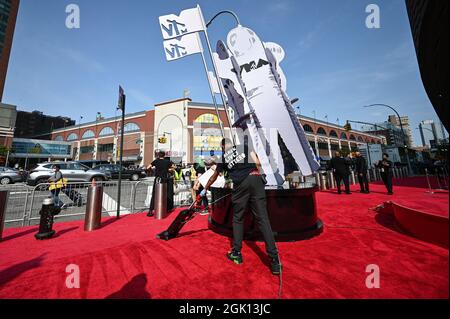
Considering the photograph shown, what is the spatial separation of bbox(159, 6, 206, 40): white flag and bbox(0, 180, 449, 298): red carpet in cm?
568

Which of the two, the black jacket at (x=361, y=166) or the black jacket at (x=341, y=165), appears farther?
the black jacket at (x=361, y=166)

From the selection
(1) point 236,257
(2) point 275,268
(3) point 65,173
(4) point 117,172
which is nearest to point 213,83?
(1) point 236,257

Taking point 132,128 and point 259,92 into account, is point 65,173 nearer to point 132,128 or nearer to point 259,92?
point 259,92

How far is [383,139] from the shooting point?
7162 cm

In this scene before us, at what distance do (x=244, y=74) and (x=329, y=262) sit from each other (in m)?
5.67

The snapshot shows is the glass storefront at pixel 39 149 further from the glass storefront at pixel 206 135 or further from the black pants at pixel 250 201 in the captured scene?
the black pants at pixel 250 201

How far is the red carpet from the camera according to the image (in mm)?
1928

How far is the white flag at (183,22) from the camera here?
584cm

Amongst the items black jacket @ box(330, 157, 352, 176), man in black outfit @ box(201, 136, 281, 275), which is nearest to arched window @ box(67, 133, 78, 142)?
black jacket @ box(330, 157, 352, 176)

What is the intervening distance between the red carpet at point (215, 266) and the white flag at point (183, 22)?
18.6 feet

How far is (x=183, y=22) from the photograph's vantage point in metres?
5.92

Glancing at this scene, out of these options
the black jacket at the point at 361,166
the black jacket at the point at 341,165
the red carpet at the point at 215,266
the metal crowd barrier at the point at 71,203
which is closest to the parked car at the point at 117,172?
the metal crowd barrier at the point at 71,203

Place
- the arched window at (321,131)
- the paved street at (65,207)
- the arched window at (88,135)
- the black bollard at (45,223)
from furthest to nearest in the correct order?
the arched window at (321,131) < the arched window at (88,135) < the paved street at (65,207) < the black bollard at (45,223)

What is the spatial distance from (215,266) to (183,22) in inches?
259
